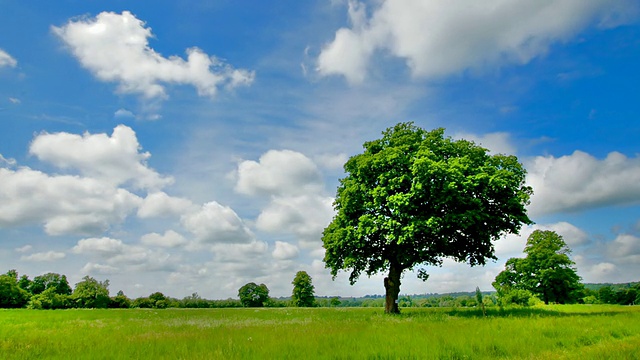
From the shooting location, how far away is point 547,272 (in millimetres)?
56062

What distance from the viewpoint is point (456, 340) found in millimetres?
10688

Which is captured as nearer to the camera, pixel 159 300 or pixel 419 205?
pixel 419 205

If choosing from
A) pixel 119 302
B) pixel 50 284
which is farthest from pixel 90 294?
pixel 50 284

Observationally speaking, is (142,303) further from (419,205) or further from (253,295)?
(419,205)

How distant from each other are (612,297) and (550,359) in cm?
13939

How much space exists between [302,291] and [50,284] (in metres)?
66.6

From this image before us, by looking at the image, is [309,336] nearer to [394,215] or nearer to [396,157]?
[394,215]

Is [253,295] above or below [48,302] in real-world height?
below

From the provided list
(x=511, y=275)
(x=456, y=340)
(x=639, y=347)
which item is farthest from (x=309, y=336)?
(x=511, y=275)

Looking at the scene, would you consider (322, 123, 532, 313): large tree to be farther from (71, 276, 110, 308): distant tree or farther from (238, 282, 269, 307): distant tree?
(238, 282, 269, 307): distant tree

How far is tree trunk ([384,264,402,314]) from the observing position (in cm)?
2962

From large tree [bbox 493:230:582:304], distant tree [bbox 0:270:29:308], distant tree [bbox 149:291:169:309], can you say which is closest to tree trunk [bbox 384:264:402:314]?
large tree [bbox 493:230:582:304]

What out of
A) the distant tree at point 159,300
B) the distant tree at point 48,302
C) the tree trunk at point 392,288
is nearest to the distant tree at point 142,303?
the distant tree at point 159,300

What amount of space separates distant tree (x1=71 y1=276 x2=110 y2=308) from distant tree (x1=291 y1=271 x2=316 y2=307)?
40153 millimetres
